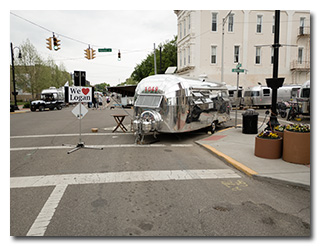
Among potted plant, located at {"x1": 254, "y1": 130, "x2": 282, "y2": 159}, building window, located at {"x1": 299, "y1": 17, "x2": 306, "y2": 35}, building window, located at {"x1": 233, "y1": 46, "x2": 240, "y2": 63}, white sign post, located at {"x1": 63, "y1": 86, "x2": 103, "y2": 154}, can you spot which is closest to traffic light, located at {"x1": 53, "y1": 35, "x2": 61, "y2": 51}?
white sign post, located at {"x1": 63, "y1": 86, "x2": 103, "y2": 154}

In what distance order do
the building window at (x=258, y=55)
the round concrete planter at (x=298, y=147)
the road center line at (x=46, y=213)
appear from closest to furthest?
the road center line at (x=46, y=213), the round concrete planter at (x=298, y=147), the building window at (x=258, y=55)

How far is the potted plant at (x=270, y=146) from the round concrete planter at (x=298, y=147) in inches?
13.9

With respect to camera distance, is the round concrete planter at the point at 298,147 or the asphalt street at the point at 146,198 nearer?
the asphalt street at the point at 146,198

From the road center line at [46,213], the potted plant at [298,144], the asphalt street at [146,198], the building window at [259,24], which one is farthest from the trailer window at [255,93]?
the road center line at [46,213]

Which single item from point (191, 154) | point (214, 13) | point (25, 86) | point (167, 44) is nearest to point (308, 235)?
point (191, 154)

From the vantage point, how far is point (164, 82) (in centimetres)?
946

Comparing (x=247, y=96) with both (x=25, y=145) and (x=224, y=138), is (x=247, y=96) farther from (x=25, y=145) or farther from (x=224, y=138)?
(x=25, y=145)

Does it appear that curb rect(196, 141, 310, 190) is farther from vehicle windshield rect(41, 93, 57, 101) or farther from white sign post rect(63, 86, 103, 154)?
vehicle windshield rect(41, 93, 57, 101)

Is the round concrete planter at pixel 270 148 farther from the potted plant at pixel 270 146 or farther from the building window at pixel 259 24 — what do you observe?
the building window at pixel 259 24

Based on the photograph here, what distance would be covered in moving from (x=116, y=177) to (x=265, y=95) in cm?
2420

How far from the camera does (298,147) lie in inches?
244

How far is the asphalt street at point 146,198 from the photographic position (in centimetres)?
356

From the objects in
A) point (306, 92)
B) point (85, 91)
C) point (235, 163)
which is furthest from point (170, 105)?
point (306, 92)

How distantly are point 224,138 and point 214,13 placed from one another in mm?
25353
